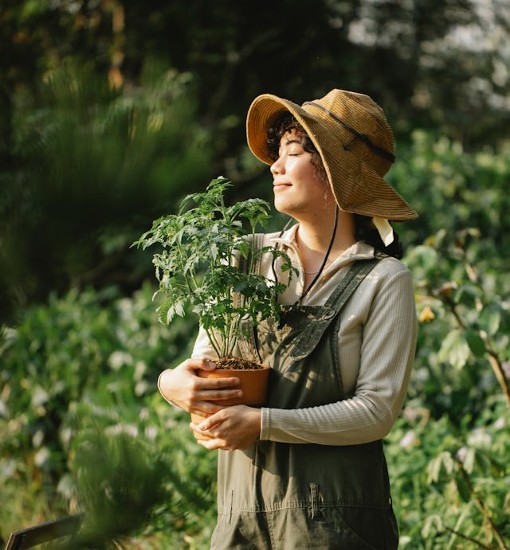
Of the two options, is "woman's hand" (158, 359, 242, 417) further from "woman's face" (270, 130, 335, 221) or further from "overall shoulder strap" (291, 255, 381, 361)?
"woman's face" (270, 130, 335, 221)

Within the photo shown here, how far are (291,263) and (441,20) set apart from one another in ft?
25.1

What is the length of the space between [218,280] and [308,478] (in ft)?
1.57

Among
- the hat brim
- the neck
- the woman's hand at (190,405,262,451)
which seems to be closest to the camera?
the woman's hand at (190,405,262,451)

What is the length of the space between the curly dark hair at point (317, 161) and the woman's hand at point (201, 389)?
1.69ft

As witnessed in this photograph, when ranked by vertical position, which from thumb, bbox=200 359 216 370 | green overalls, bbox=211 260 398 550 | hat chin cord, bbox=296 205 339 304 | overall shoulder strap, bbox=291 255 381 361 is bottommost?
green overalls, bbox=211 260 398 550

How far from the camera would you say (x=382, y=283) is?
1.78 m

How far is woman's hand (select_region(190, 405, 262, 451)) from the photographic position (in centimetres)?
167

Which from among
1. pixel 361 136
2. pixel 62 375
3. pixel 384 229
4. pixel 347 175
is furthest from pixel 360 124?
pixel 62 375

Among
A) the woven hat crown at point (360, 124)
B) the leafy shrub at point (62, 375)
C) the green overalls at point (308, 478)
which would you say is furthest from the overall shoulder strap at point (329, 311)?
the leafy shrub at point (62, 375)

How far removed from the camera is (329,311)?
1.78 m

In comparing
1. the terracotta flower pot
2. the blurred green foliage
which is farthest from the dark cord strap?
the blurred green foliage

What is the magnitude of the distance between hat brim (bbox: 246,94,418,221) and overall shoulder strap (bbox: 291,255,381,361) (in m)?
0.14

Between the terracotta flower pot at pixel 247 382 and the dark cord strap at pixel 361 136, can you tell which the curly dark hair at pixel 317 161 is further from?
the terracotta flower pot at pixel 247 382

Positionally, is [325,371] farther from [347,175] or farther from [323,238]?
[347,175]
